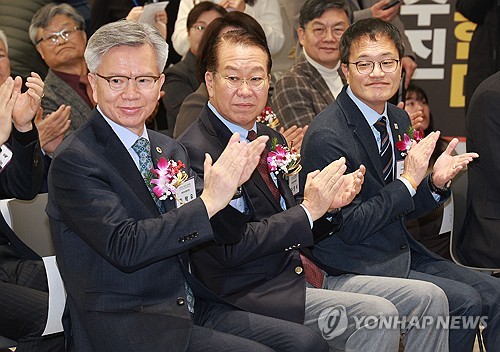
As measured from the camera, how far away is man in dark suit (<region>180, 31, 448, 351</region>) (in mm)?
3271

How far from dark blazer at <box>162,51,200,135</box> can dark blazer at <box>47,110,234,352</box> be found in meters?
2.48

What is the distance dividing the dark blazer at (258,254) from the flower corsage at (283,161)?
10cm

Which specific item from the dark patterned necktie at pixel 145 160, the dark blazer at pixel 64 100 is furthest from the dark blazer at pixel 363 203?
the dark blazer at pixel 64 100

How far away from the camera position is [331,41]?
4.89 m

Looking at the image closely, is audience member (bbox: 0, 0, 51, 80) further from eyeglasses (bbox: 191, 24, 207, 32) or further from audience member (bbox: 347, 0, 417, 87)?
audience member (bbox: 347, 0, 417, 87)

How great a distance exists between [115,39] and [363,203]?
1.27 meters

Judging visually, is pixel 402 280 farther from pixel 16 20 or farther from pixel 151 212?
pixel 16 20

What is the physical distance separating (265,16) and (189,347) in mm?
3467

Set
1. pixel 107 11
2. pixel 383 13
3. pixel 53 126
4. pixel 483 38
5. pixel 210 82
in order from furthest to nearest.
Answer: pixel 483 38 → pixel 107 11 → pixel 383 13 → pixel 53 126 → pixel 210 82

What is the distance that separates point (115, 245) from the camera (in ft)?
9.14

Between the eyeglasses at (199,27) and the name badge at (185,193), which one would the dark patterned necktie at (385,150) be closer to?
the name badge at (185,193)

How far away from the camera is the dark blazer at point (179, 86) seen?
5507 millimetres

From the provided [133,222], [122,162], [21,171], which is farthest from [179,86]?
[133,222]

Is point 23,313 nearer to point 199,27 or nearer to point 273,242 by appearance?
point 273,242
